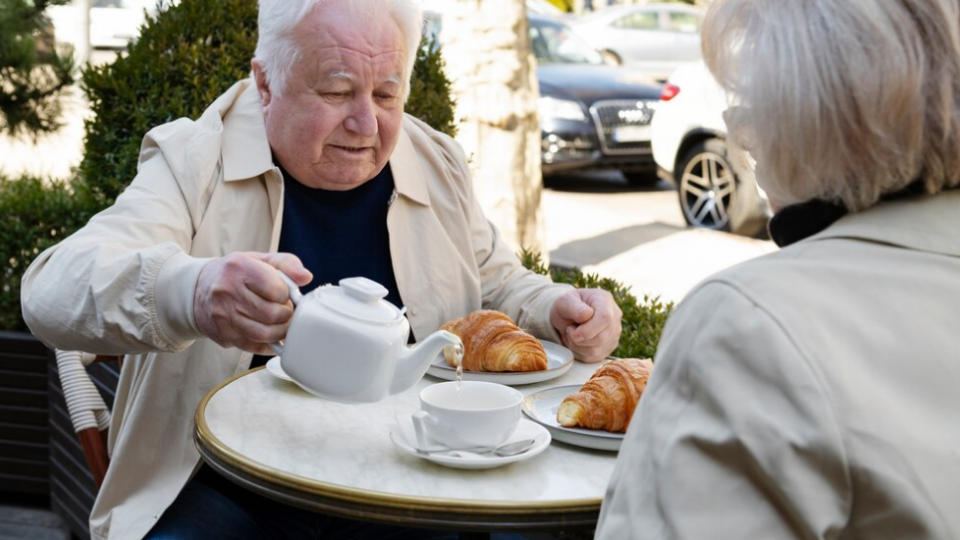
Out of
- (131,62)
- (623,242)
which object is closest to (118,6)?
(623,242)

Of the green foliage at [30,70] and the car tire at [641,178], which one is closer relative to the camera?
the green foliage at [30,70]

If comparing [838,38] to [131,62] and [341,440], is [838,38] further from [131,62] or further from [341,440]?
[131,62]

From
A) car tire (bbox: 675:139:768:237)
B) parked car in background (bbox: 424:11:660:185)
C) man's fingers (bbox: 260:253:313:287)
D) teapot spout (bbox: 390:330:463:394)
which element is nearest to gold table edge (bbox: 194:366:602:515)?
teapot spout (bbox: 390:330:463:394)

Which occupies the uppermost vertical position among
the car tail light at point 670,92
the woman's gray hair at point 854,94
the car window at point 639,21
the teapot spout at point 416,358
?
the woman's gray hair at point 854,94

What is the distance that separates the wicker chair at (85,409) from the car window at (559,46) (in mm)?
10183

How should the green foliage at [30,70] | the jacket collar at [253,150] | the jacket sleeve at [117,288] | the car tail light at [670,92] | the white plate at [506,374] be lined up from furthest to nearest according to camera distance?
the car tail light at [670,92] < the green foliage at [30,70] < the jacket collar at [253,150] < the white plate at [506,374] < the jacket sleeve at [117,288]

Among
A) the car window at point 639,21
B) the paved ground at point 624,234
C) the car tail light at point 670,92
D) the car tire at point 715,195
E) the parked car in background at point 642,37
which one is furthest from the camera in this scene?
the car window at point 639,21

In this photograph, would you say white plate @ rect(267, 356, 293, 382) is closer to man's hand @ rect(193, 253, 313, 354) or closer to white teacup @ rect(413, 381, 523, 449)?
man's hand @ rect(193, 253, 313, 354)

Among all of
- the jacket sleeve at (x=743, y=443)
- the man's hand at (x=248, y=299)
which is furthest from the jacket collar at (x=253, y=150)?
the jacket sleeve at (x=743, y=443)

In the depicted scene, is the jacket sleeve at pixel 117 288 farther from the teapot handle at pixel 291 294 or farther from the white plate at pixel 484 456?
the white plate at pixel 484 456

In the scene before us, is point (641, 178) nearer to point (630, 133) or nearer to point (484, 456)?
point (630, 133)

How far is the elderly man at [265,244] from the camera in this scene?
2.15m

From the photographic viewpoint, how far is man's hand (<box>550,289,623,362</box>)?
2555 millimetres

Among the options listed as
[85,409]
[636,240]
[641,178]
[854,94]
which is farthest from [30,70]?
[641,178]
